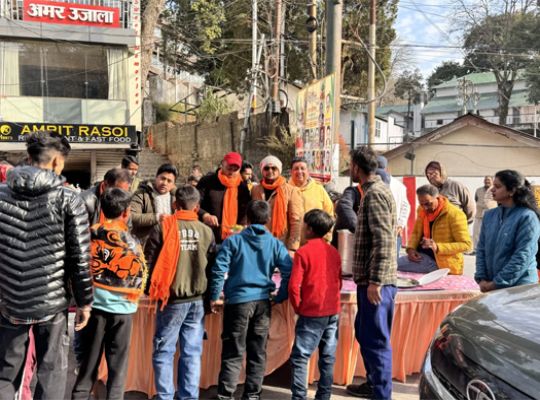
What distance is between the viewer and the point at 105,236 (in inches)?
117

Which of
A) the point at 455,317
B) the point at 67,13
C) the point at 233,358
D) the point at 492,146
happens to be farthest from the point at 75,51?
the point at 455,317

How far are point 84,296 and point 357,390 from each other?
Result: 2.17 meters

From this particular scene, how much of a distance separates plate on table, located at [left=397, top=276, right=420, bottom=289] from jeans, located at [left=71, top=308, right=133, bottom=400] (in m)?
2.17

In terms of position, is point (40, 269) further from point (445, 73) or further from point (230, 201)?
point (445, 73)

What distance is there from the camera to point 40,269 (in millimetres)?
2588

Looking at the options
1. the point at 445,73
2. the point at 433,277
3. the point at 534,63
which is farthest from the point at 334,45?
the point at 445,73

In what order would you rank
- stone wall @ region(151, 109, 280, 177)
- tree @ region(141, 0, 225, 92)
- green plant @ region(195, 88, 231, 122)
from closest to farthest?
tree @ region(141, 0, 225, 92)
stone wall @ region(151, 109, 280, 177)
green plant @ region(195, 88, 231, 122)

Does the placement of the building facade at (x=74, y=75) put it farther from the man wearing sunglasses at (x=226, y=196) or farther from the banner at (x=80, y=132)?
the man wearing sunglasses at (x=226, y=196)

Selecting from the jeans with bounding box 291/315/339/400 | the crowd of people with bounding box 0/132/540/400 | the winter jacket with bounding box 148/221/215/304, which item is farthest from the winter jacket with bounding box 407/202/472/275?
the winter jacket with bounding box 148/221/215/304

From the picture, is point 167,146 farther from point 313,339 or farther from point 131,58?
point 313,339

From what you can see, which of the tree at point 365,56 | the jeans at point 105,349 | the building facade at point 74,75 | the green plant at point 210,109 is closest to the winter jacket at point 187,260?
the jeans at point 105,349

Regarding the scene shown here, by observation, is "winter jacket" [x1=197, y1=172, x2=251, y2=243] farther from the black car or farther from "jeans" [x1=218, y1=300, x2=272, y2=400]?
the black car

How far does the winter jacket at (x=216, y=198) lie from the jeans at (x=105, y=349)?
190 cm

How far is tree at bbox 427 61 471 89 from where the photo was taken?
43188 millimetres
